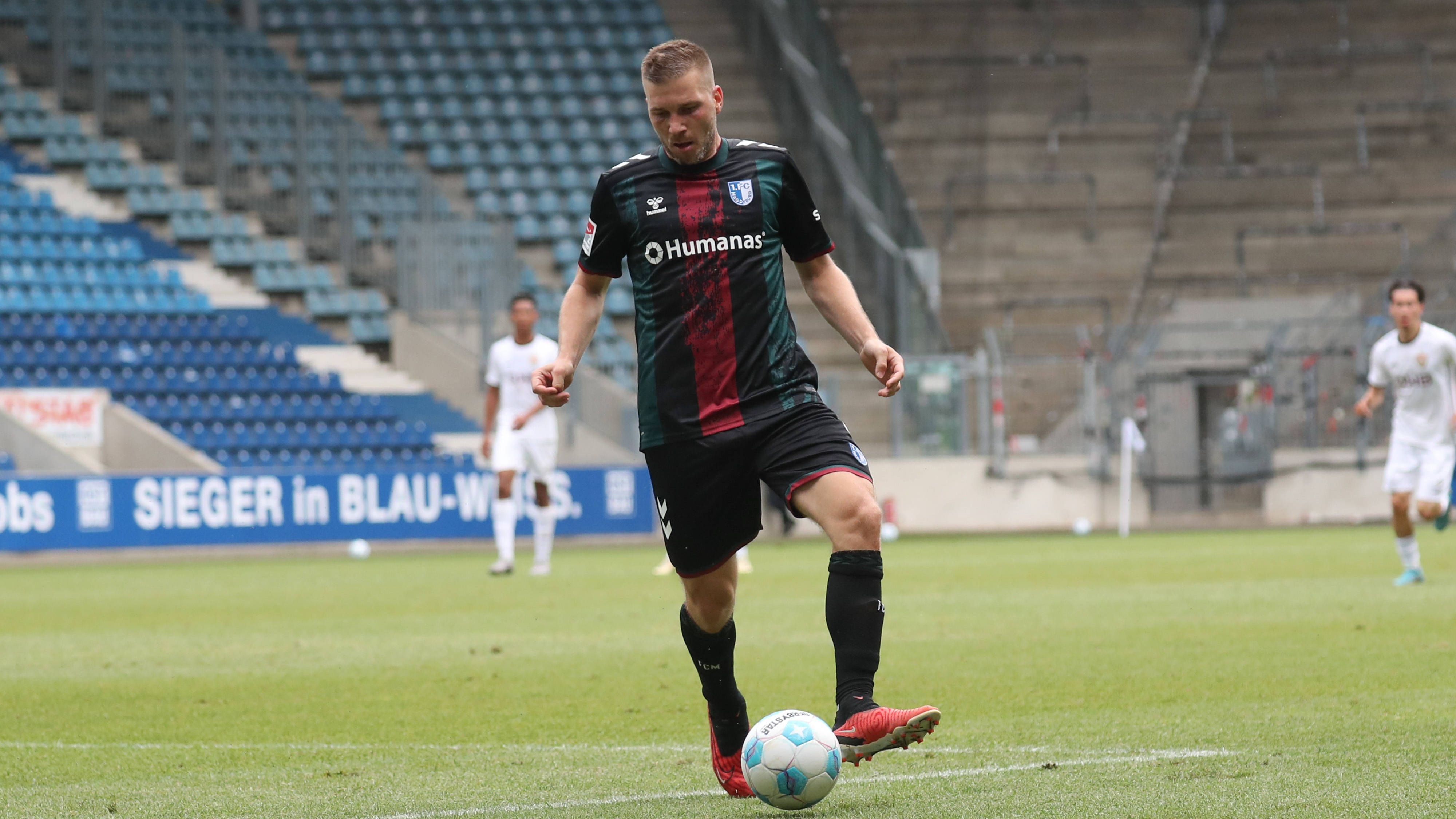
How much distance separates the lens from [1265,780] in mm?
4754

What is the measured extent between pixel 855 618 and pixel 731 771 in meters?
0.63

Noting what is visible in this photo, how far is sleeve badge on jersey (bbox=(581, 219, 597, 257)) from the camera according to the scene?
5.09 m

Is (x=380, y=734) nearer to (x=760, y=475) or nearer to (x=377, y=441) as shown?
(x=760, y=475)

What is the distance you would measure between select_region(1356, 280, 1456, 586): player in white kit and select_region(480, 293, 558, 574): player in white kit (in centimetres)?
692

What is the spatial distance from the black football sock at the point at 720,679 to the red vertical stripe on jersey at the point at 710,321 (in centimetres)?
65

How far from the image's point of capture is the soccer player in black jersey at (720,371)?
4773mm

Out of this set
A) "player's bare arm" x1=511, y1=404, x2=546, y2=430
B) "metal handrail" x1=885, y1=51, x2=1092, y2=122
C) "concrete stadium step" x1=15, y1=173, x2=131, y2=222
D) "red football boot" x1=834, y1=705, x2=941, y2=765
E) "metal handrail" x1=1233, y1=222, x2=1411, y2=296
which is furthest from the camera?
"metal handrail" x1=885, y1=51, x2=1092, y2=122

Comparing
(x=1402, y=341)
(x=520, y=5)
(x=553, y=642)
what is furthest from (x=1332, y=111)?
(x=553, y=642)

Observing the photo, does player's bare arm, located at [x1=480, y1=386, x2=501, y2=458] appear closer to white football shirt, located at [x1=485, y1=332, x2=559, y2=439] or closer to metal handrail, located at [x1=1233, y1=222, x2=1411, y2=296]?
white football shirt, located at [x1=485, y1=332, x2=559, y2=439]

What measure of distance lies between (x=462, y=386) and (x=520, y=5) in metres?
10.9

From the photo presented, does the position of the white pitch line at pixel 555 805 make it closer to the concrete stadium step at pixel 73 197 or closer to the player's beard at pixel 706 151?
the player's beard at pixel 706 151

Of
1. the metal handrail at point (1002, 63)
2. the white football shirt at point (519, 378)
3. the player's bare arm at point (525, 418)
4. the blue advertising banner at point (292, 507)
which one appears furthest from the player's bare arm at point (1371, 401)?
the metal handrail at point (1002, 63)

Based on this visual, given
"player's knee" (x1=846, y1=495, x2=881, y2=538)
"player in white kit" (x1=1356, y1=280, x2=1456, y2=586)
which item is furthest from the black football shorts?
"player in white kit" (x1=1356, y1=280, x2=1456, y2=586)

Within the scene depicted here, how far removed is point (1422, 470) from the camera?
12664mm
